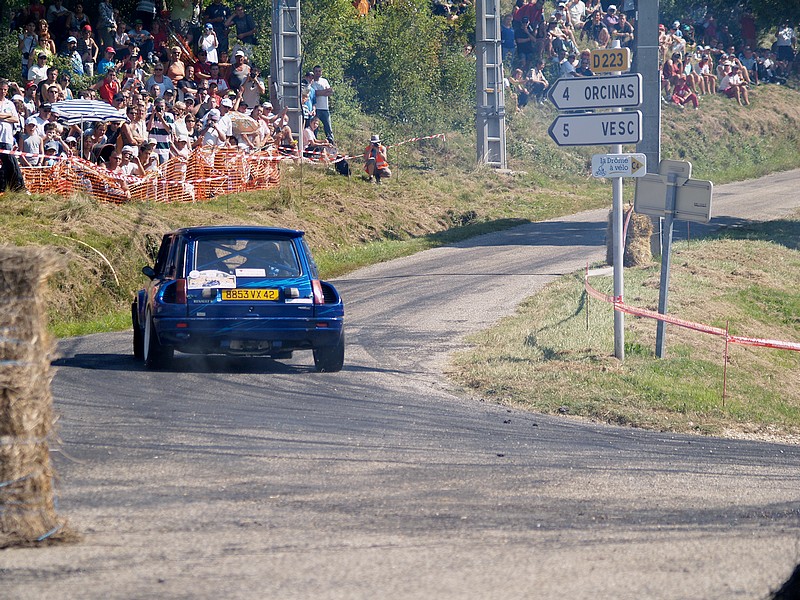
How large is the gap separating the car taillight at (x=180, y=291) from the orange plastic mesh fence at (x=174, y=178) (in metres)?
8.33

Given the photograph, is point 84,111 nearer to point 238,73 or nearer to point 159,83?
point 159,83

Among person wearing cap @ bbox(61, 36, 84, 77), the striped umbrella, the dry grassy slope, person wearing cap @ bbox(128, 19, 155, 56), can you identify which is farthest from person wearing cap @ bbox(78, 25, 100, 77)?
the dry grassy slope

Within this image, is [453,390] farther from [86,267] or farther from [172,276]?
[86,267]

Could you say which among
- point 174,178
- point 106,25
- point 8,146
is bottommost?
point 174,178

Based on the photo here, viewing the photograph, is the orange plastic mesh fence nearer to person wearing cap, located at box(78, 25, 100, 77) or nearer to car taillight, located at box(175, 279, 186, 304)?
person wearing cap, located at box(78, 25, 100, 77)

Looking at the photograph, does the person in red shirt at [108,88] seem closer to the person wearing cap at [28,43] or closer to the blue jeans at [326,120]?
the person wearing cap at [28,43]

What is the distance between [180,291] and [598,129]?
470 cm

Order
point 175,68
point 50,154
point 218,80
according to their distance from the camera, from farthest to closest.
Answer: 1. point 218,80
2. point 175,68
3. point 50,154

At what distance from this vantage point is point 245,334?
1164 centimetres

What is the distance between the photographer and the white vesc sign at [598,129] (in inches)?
472

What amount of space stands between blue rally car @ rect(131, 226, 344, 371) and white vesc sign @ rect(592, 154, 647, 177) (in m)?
3.12

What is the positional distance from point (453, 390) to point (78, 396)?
3.75 m

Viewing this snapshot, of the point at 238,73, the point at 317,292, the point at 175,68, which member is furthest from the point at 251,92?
the point at 317,292

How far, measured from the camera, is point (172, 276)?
39.6ft
